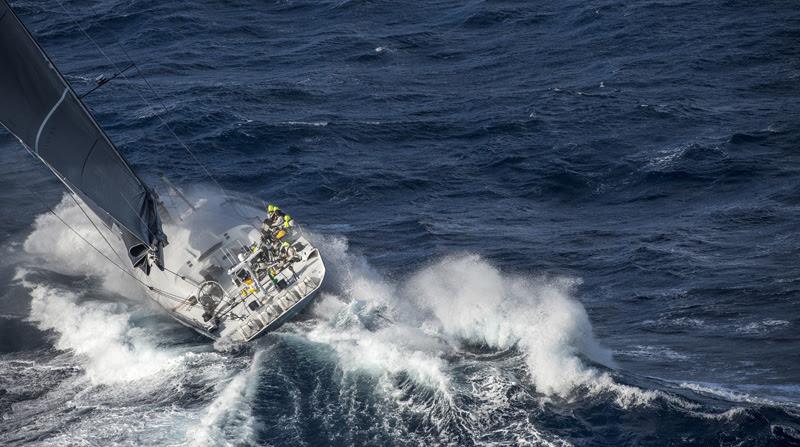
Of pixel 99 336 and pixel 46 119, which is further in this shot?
pixel 99 336

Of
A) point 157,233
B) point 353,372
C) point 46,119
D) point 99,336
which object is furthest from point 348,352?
point 46,119

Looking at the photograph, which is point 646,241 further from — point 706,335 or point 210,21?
point 210,21

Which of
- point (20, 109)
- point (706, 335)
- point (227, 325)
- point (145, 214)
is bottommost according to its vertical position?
point (706, 335)

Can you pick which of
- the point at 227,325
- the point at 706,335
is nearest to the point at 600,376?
the point at 706,335

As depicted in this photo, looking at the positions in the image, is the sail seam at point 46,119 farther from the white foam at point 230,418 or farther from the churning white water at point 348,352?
the white foam at point 230,418

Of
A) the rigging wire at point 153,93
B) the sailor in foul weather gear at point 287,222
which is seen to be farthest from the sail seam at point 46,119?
the sailor in foul weather gear at point 287,222

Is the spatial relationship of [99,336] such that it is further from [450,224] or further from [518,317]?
[450,224]

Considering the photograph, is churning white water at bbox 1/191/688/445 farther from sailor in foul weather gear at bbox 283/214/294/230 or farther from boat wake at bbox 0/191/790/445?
sailor in foul weather gear at bbox 283/214/294/230
